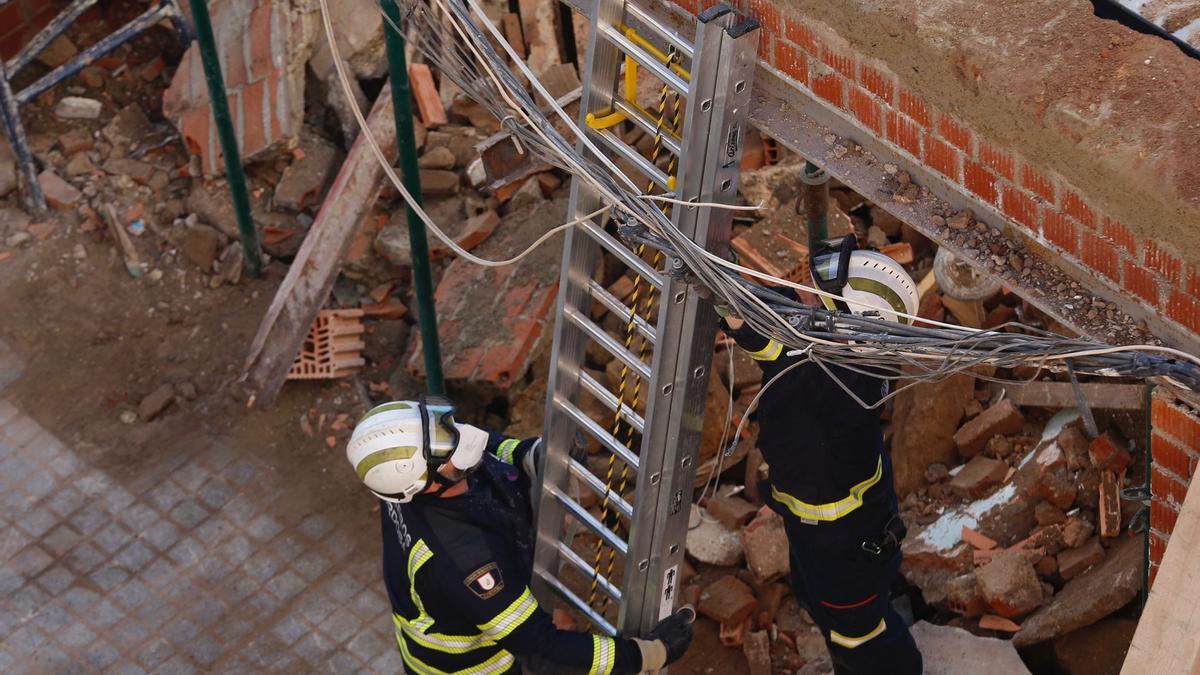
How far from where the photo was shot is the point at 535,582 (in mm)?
6105

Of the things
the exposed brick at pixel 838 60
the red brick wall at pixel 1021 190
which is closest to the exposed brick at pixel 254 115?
the red brick wall at pixel 1021 190

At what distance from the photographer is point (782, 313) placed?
453 centimetres

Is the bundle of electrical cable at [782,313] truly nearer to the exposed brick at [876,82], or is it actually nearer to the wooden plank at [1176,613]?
the wooden plank at [1176,613]

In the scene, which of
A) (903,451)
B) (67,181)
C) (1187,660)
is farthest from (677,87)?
(67,181)

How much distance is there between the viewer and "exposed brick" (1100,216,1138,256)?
4.04 m

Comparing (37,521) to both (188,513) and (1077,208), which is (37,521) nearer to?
(188,513)

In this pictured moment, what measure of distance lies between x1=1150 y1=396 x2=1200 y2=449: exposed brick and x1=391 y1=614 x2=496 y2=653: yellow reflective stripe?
2.69m

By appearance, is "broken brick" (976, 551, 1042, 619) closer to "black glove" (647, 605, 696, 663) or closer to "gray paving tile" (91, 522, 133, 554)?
"black glove" (647, 605, 696, 663)

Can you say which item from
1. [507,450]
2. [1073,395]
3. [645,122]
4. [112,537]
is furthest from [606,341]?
[112,537]

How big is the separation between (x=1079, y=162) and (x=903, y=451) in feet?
10.5

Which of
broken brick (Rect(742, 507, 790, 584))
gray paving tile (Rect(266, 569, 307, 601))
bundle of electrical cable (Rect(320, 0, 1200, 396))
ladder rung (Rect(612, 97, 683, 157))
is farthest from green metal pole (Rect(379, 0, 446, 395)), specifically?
broken brick (Rect(742, 507, 790, 584))

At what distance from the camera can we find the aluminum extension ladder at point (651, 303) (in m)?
4.79

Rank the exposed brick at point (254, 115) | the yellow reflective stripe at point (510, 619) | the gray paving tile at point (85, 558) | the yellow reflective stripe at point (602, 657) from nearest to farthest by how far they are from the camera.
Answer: the yellow reflective stripe at point (510, 619)
the yellow reflective stripe at point (602, 657)
the gray paving tile at point (85, 558)
the exposed brick at point (254, 115)

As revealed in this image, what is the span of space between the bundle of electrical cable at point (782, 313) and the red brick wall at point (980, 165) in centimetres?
26
